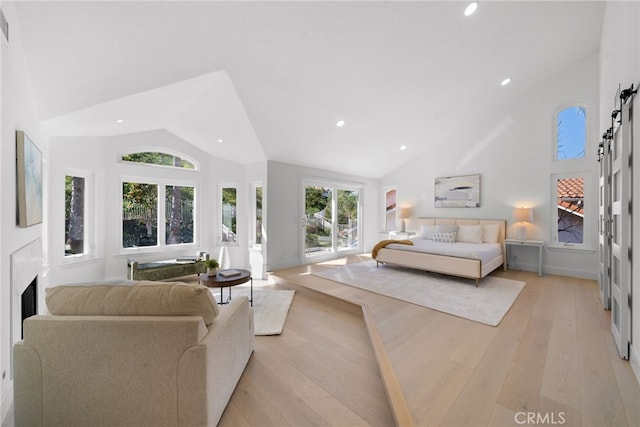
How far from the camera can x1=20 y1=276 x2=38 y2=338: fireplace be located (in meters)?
2.36

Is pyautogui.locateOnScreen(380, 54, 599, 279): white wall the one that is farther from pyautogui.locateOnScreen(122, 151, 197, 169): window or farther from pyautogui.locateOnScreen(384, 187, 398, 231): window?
pyautogui.locateOnScreen(122, 151, 197, 169): window

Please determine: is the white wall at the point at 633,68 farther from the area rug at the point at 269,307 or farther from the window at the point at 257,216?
the window at the point at 257,216

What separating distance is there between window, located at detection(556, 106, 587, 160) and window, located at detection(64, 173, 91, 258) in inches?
335

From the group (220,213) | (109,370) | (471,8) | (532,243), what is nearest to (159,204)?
(220,213)

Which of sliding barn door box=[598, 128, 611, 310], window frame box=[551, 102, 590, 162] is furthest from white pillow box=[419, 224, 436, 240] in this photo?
sliding barn door box=[598, 128, 611, 310]

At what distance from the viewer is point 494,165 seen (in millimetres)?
5551

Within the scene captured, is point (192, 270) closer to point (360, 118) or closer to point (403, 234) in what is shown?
point (360, 118)

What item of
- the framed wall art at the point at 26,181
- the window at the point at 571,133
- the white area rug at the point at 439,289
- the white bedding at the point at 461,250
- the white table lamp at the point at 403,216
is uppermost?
the window at the point at 571,133

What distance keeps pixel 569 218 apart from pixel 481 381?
4.62 metres

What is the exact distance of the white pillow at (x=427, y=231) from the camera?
5.88 meters

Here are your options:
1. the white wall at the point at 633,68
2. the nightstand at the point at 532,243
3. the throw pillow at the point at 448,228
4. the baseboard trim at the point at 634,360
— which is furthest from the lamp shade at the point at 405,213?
the baseboard trim at the point at 634,360

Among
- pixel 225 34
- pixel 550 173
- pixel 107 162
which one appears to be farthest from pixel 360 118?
pixel 107 162

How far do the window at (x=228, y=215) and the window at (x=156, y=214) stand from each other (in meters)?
0.65

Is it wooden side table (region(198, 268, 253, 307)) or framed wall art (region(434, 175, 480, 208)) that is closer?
wooden side table (region(198, 268, 253, 307))
